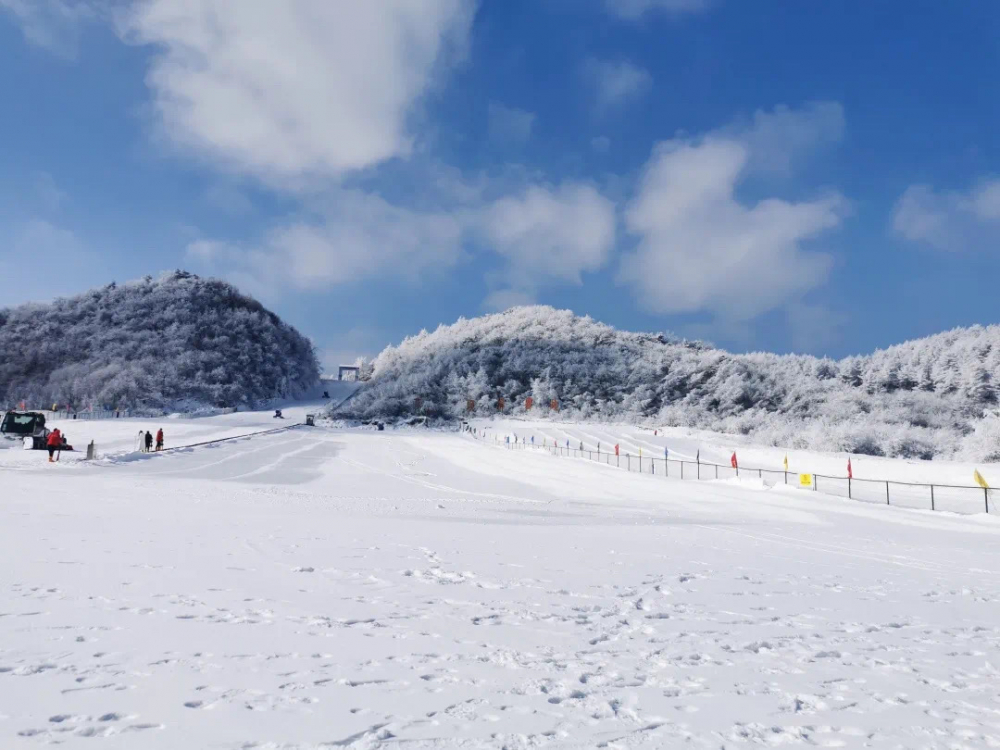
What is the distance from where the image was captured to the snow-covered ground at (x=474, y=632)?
3.89 metres

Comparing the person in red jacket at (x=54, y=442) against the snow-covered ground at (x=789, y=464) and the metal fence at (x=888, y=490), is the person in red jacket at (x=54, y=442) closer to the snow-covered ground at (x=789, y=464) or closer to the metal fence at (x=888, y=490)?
the snow-covered ground at (x=789, y=464)

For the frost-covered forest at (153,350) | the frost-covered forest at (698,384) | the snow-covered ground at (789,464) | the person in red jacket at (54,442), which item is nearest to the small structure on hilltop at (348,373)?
the frost-covered forest at (153,350)

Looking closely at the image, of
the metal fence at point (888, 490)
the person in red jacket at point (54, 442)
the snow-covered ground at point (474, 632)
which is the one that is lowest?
the metal fence at point (888, 490)

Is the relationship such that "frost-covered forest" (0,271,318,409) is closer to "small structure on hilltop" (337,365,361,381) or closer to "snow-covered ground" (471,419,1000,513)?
"small structure on hilltop" (337,365,361,381)

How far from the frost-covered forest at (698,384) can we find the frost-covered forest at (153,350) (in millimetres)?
26548

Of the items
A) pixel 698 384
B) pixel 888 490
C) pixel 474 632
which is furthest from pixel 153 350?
pixel 474 632

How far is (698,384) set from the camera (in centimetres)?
8700

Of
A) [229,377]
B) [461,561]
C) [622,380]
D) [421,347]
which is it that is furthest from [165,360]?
[461,561]

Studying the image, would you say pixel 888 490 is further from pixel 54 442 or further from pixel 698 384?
pixel 698 384

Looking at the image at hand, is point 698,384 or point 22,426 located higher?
point 698,384

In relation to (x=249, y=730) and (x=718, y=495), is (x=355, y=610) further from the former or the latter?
(x=718, y=495)

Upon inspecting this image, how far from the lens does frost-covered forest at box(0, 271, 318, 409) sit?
305 feet

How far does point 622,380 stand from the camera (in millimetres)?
89938

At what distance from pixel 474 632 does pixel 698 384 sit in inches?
3395
